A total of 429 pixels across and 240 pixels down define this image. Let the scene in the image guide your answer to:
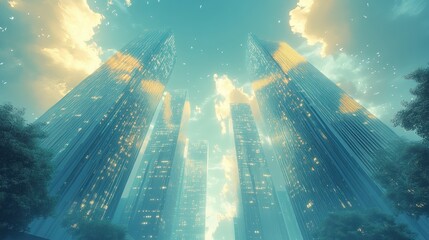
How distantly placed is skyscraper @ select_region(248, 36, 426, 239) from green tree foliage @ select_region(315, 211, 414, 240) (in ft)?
40.5

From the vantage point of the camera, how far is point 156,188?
141250 mm

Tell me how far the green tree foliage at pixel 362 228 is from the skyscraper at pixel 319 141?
12.3 m

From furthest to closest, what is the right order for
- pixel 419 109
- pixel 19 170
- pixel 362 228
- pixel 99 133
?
pixel 99 133 → pixel 362 228 → pixel 419 109 → pixel 19 170

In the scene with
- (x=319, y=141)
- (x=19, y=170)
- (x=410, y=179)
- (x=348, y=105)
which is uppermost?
(x=348, y=105)

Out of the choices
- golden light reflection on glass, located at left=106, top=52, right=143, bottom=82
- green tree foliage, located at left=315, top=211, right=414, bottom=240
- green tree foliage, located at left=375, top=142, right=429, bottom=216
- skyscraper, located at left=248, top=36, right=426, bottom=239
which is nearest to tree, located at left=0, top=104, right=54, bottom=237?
green tree foliage, located at left=375, top=142, right=429, bottom=216

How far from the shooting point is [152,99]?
381 ft

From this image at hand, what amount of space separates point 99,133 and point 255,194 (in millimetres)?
117562

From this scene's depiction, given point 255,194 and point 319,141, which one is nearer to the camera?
point 319,141

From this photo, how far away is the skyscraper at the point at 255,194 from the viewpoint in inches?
5443

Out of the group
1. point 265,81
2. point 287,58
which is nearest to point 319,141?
point 287,58

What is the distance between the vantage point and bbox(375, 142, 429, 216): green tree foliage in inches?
937

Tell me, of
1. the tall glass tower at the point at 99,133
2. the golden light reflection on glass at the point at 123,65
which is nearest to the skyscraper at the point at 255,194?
the tall glass tower at the point at 99,133

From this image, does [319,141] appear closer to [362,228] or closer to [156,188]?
[362,228]

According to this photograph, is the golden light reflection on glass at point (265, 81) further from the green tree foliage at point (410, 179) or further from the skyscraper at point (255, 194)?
the green tree foliage at point (410, 179)
